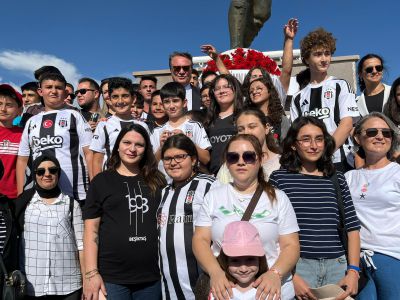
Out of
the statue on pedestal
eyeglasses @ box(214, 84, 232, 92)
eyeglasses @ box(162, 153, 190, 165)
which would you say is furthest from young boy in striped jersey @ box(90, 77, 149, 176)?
the statue on pedestal

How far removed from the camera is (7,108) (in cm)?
496

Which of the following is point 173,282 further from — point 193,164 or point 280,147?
point 280,147

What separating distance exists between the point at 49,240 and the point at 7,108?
2.07 meters

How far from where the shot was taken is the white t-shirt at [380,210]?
3258mm

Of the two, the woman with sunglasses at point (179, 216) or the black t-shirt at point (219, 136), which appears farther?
the black t-shirt at point (219, 136)

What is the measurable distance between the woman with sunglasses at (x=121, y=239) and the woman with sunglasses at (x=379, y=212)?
1641 millimetres

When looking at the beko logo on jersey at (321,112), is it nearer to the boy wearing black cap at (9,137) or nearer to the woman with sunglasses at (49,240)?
the woman with sunglasses at (49,240)

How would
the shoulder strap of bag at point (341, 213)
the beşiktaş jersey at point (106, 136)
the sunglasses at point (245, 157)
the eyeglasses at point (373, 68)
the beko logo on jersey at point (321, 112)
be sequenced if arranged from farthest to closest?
the eyeglasses at point (373, 68) < the beşiktaş jersey at point (106, 136) < the beko logo on jersey at point (321, 112) < the shoulder strap of bag at point (341, 213) < the sunglasses at point (245, 157)

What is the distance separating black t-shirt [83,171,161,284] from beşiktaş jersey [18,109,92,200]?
1206 millimetres

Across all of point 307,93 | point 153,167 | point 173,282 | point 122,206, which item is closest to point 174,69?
point 307,93

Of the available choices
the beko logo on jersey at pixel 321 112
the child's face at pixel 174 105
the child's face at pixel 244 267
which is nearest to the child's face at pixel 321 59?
the beko logo on jersey at pixel 321 112

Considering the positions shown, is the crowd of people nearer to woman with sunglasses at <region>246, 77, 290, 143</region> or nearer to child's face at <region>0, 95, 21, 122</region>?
woman with sunglasses at <region>246, 77, 290, 143</region>

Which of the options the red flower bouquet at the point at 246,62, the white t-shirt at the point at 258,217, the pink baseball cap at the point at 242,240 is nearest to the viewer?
the pink baseball cap at the point at 242,240

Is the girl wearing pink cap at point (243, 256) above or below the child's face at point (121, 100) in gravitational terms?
below
